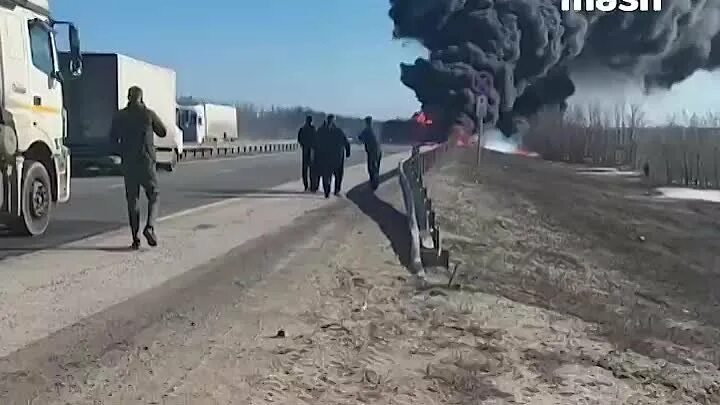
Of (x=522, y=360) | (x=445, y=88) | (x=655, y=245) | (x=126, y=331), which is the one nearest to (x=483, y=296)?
(x=522, y=360)

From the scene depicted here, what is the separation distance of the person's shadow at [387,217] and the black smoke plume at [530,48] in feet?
81.8

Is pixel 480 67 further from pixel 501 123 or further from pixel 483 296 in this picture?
pixel 483 296

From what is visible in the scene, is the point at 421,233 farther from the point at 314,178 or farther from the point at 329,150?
the point at 314,178

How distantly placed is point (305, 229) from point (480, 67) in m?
37.0

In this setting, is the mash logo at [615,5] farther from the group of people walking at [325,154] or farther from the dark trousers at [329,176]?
the dark trousers at [329,176]

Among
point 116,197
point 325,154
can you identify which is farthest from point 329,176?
point 116,197

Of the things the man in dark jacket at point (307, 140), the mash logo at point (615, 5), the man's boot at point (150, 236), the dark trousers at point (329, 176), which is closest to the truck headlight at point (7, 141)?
the man's boot at point (150, 236)

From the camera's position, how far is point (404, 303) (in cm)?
948

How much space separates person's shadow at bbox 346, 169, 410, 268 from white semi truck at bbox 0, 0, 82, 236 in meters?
4.54

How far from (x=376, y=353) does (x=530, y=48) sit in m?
48.5

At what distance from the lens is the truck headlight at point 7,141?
11.7 metres

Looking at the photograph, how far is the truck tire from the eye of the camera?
495 inches

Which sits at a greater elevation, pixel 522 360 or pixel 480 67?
pixel 480 67

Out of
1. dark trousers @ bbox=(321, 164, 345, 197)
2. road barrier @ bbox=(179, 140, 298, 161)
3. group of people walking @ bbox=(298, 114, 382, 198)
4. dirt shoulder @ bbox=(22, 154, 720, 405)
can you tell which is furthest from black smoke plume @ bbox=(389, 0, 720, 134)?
dirt shoulder @ bbox=(22, 154, 720, 405)
